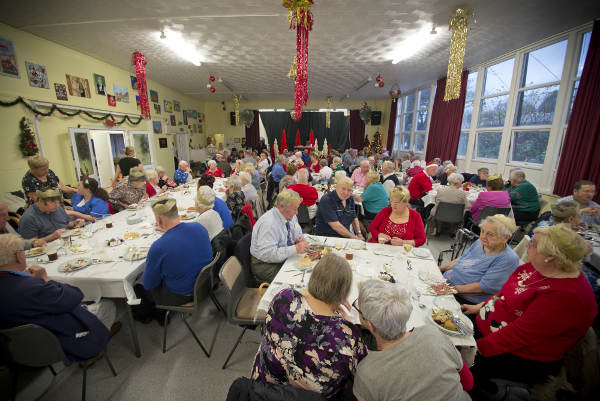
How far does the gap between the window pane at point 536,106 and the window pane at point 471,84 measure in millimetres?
1819

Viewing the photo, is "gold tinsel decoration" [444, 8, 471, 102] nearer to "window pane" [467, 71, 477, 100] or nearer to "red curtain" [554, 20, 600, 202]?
"red curtain" [554, 20, 600, 202]

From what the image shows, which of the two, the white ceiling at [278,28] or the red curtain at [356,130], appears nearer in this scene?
the white ceiling at [278,28]

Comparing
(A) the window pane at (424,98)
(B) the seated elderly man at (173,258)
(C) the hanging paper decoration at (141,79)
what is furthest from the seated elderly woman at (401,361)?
(A) the window pane at (424,98)

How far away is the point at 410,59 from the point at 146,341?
7.89 m

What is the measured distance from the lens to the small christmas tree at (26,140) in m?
4.79

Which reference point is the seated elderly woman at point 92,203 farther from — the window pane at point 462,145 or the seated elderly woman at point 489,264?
the window pane at point 462,145

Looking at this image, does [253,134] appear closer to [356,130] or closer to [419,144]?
[356,130]

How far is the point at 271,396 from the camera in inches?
36.8

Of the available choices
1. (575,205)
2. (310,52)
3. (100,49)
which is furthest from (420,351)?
(100,49)

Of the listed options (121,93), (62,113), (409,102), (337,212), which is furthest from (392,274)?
(409,102)

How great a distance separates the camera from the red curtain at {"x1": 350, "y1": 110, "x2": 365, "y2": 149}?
14812 millimetres

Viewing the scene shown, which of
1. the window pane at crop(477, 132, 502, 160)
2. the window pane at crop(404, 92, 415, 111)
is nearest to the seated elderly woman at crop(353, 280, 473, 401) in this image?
→ the window pane at crop(477, 132, 502, 160)

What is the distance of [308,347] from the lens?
3.82 feet

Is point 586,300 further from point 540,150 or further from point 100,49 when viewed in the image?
point 100,49
